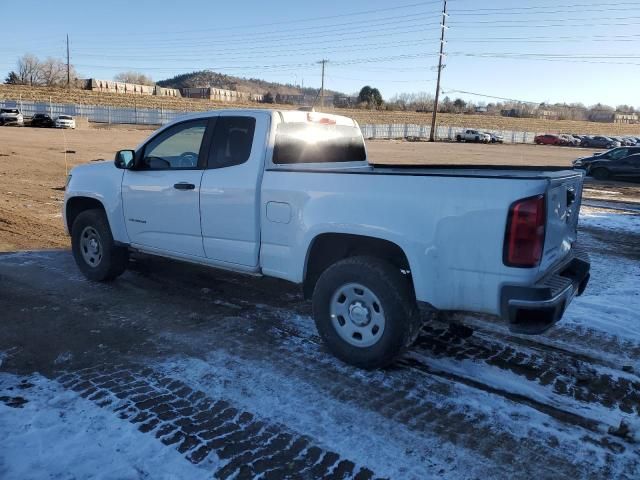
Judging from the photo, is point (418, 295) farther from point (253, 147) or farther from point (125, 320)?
point (125, 320)

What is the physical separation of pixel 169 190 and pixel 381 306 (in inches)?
99.8

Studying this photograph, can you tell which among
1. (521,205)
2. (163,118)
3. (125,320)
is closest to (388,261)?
(521,205)

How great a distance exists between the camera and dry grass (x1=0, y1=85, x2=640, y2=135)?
2936 inches

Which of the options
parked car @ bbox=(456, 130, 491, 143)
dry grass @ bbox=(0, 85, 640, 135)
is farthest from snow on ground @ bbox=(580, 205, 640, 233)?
dry grass @ bbox=(0, 85, 640, 135)

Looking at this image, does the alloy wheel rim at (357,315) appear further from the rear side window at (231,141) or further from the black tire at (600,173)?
the black tire at (600,173)

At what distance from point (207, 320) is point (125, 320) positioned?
757 mm

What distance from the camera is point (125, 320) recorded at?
16.5ft

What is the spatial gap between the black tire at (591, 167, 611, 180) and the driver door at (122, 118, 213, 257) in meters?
21.8

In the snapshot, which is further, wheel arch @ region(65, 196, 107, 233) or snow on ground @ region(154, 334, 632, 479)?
wheel arch @ region(65, 196, 107, 233)

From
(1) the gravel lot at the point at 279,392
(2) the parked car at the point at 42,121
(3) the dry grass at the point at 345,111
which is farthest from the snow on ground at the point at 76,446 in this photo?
(3) the dry grass at the point at 345,111

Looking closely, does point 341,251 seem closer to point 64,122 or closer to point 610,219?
point 610,219

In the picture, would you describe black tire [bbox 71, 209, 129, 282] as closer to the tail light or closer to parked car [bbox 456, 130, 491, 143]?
the tail light

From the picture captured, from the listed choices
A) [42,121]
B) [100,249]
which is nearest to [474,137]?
[42,121]

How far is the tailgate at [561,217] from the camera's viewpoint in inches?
139
